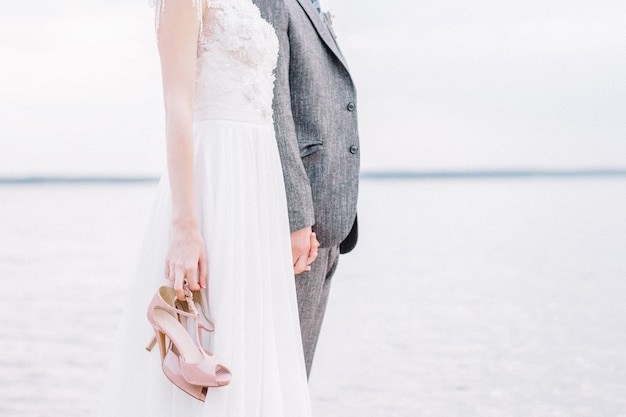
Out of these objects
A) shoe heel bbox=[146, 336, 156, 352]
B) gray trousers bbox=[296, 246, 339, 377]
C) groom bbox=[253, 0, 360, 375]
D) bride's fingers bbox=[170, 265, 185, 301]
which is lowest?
gray trousers bbox=[296, 246, 339, 377]

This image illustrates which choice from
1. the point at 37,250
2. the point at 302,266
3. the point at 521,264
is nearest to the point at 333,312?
the point at 521,264

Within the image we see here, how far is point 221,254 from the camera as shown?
1518 mm

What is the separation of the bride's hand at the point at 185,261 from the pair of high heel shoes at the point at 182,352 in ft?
0.06

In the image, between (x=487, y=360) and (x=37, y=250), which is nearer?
(x=487, y=360)

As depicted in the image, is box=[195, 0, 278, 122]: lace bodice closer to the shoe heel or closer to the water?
the shoe heel

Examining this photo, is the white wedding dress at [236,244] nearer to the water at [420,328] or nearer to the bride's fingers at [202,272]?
the bride's fingers at [202,272]

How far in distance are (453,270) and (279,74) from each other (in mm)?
6260

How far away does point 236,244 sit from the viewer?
1.53m

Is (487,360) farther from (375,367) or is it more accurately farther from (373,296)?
(373,296)

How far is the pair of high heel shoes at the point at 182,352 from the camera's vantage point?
55.2 inches

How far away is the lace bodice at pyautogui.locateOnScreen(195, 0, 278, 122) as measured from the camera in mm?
1587

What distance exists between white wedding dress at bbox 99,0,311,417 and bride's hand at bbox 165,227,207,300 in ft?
0.11

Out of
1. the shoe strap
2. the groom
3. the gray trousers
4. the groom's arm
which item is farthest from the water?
the shoe strap

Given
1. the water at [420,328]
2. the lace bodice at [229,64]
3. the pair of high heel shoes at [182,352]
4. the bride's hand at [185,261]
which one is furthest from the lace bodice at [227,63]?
the water at [420,328]
